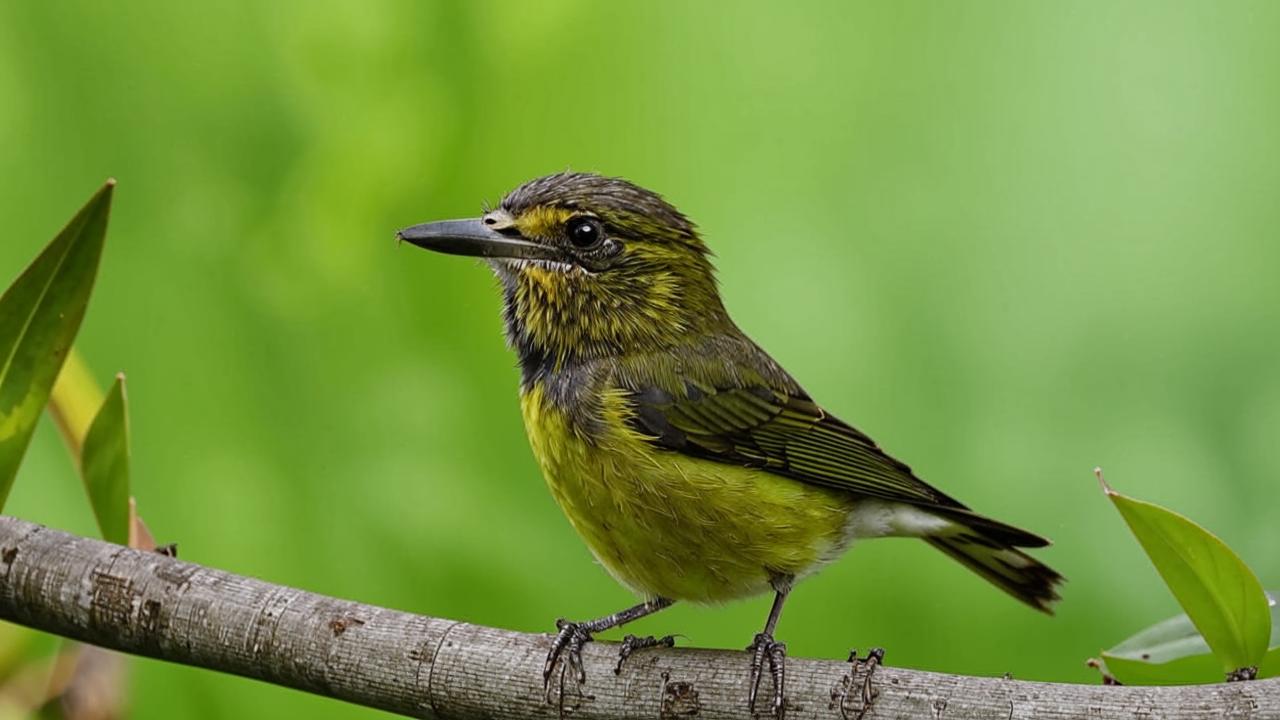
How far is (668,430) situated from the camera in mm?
2086

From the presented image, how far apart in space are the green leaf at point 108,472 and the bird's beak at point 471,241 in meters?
0.45

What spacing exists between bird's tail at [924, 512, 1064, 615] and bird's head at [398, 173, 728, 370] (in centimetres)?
53

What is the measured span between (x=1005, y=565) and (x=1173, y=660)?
0.55 metres

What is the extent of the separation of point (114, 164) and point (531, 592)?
3.41ft

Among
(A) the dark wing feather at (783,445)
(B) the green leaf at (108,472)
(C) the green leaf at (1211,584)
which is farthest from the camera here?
(A) the dark wing feather at (783,445)

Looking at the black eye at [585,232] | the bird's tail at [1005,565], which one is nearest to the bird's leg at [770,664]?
the bird's tail at [1005,565]

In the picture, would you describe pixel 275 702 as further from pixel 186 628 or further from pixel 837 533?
pixel 837 533

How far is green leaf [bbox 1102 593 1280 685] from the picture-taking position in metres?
1.63

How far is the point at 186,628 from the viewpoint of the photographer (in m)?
1.63

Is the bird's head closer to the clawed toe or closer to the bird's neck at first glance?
the bird's neck

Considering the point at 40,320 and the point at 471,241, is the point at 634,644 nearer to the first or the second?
the point at 471,241

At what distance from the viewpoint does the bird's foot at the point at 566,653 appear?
162 cm

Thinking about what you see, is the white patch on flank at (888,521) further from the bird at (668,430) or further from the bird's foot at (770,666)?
the bird's foot at (770,666)

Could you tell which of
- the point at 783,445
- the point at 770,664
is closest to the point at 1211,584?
the point at 770,664
